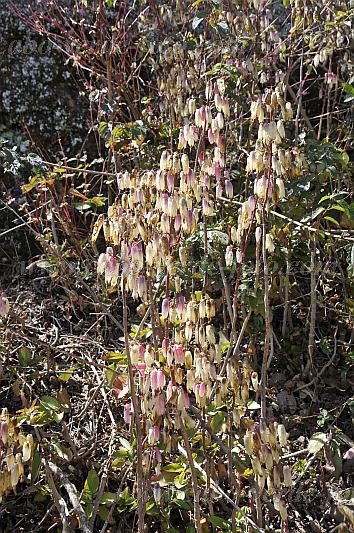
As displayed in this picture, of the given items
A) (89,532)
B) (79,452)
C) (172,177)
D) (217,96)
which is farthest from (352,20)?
(89,532)

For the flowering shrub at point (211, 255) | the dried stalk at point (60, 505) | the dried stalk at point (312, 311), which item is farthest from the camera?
the dried stalk at point (312, 311)

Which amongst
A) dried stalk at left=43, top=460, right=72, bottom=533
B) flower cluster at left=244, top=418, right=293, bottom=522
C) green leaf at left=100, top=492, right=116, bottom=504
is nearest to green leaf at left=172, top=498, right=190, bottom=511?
green leaf at left=100, top=492, right=116, bottom=504

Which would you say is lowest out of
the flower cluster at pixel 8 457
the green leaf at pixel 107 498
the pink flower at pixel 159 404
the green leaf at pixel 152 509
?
the green leaf at pixel 152 509

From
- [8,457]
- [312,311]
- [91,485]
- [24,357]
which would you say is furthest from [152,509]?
[312,311]

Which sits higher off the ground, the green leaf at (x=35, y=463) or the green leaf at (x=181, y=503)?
the green leaf at (x=35, y=463)

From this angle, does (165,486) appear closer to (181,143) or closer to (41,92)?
(181,143)

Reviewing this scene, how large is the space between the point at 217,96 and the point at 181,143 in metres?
0.15

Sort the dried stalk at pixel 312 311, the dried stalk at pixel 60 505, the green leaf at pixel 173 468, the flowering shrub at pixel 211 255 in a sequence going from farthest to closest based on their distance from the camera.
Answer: the dried stalk at pixel 312 311 → the green leaf at pixel 173 468 → the dried stalk at pixel 60 505 → the flowering shrub at pixel 211 255

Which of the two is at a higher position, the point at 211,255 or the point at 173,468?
the point at 211,255

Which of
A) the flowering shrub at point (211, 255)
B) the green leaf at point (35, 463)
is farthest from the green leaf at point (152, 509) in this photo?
the green leaf at point (35, 463)

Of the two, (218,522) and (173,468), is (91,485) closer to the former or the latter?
(173,468)

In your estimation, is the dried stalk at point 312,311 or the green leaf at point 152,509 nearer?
the green leaf at point 152,509

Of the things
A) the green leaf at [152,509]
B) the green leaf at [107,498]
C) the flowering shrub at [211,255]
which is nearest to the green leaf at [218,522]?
the flowering shrub at [211,255]

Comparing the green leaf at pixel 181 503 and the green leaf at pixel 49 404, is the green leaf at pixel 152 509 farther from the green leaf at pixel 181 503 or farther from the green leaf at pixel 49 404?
the green leaf at pixel 49 404
